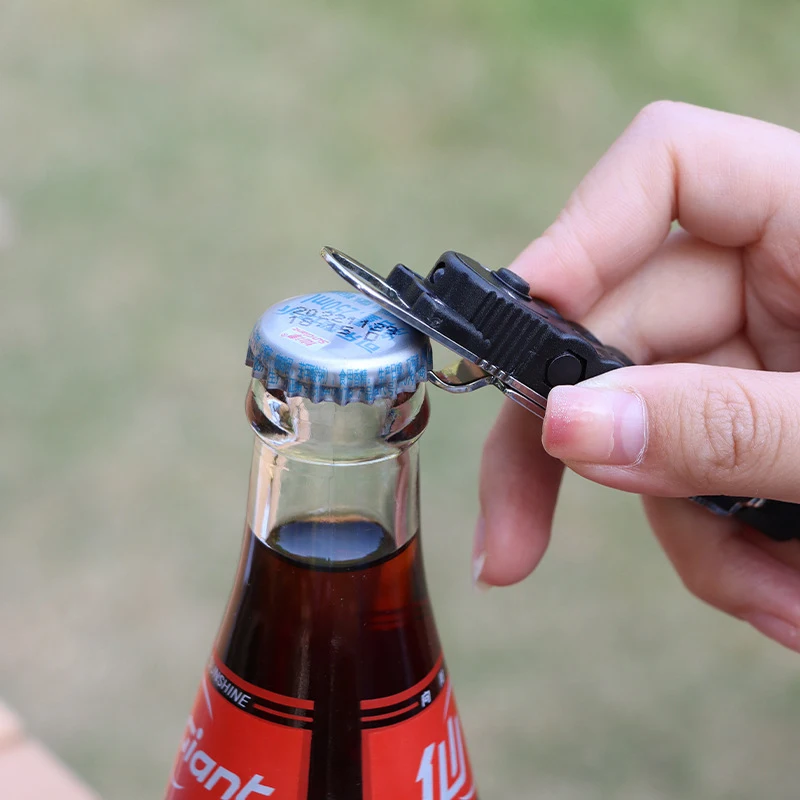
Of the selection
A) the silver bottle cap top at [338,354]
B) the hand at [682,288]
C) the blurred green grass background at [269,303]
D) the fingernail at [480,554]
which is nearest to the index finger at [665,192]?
the hand at [682,288]

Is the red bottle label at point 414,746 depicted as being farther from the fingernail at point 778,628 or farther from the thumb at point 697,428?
the fingernail at point 778,628

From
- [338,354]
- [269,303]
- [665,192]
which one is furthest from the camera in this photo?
[269,303]

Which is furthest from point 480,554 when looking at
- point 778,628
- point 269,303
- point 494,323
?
point 269,303

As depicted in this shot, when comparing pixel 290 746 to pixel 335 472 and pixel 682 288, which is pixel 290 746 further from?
pixel 682 288

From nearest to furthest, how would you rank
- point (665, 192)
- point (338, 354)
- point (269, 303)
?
1. point (338, 354)
2. point (665, 192)
3. point (269, 303)

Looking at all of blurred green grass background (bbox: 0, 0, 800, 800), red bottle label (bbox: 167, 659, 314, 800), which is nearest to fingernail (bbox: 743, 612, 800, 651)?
red bottle label (bbox: 167, 659, 314, 800)

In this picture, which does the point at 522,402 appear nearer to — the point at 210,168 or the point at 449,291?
the point at 449,291
